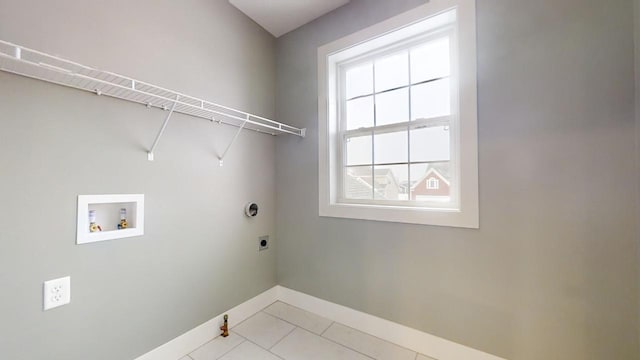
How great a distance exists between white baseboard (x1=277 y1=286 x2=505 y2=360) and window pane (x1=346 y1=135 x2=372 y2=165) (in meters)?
1.14

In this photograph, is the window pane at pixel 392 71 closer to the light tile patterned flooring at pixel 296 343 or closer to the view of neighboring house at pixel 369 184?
the view of neighboring house at pixel 369 184

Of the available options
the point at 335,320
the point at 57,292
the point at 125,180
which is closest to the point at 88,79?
the point at 125,180

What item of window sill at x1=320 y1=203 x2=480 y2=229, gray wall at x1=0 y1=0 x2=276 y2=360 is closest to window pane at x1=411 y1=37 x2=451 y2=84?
window sill at x1=320 y1=203 x2=480 y2=229

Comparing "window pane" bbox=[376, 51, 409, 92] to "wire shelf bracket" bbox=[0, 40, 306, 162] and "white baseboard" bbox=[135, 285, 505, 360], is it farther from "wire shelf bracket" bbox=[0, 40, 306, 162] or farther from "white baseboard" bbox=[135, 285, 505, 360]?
"white baseboard" bbox=[135, 285, 505, 360]

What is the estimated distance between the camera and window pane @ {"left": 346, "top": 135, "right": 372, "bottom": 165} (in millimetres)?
1921

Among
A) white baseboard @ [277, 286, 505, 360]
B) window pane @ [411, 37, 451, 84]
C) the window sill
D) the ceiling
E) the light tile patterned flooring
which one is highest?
the ceiling

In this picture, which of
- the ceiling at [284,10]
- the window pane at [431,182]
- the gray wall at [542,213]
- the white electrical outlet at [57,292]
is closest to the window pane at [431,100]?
the gray wall at [542,213]

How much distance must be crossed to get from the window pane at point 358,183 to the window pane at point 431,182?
34 cm

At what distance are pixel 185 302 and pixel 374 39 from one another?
87.2 inches

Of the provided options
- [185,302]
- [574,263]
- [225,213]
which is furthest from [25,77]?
[574,263]

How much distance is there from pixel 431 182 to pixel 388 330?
1057 millimetres

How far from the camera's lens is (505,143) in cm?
132

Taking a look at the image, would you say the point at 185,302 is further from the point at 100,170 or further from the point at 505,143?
the point at 505,143

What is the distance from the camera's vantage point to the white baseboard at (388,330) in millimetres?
1442
